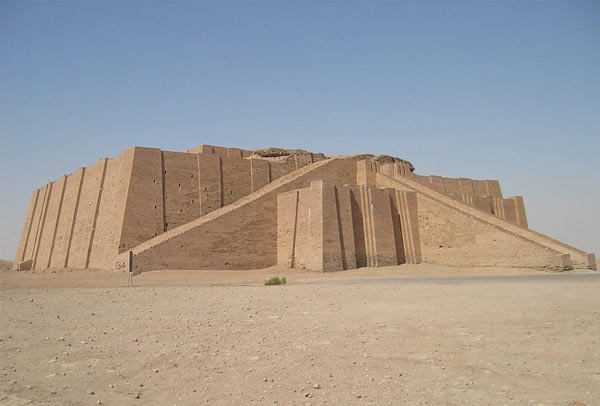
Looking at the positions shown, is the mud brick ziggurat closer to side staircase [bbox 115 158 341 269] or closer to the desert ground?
side staircase [bbox 115 158 341 269]

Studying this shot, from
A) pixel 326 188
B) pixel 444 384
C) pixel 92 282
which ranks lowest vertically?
pixel 444 384

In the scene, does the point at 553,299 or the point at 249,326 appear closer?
the point at 249,326

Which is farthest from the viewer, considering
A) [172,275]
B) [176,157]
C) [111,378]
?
[176,157]

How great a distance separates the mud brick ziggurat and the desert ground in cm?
925

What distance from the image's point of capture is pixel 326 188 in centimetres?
1956

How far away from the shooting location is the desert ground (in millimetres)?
4617

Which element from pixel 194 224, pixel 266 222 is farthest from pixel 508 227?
pixel 194 224

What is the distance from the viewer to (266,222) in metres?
21.4

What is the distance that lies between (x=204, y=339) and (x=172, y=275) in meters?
10.9

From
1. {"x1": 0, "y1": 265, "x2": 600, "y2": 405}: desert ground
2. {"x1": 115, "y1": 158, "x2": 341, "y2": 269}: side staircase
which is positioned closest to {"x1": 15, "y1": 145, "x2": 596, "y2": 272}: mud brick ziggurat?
{"x1": 115, "y1": 158, "x2": 341, "y2": 269}: side staircase

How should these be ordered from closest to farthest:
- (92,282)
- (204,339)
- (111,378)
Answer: (111,378), (204,339), (92,282)

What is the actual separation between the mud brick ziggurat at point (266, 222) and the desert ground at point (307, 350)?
9.25m

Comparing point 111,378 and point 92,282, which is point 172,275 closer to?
point 92,282

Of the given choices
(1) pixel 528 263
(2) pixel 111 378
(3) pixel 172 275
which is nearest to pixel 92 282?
(3) pixel 172 275
